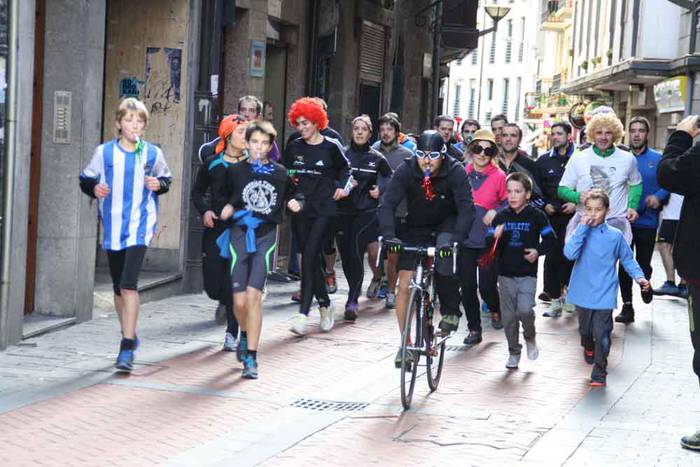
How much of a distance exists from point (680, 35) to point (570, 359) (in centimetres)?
2564

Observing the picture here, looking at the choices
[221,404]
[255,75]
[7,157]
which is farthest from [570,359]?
[255,75]

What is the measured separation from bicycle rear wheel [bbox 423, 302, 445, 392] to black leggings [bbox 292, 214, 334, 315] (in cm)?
229

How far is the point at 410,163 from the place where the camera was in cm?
966

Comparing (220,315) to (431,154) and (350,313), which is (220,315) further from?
(431,154)

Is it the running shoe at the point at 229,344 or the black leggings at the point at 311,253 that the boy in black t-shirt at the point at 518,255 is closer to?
the black leggings at the point at 311,253

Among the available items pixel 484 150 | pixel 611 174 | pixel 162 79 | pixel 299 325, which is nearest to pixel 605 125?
pixel 611 174

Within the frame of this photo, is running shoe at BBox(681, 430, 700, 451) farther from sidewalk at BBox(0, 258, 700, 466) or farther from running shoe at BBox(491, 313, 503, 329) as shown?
running shoe at BBox(491, 313, 503, 329)

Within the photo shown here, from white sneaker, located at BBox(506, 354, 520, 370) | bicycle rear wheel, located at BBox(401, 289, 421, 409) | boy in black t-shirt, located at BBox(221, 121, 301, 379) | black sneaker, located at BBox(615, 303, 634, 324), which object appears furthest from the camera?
black sneaker, located at BBox(615, 303, 634, 324)

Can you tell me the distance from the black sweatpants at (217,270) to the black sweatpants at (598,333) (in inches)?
101

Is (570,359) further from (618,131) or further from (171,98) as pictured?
(171,98)

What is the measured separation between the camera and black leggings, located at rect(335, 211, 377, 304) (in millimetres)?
13164

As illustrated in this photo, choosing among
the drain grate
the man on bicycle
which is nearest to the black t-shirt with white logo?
the man on bicycle

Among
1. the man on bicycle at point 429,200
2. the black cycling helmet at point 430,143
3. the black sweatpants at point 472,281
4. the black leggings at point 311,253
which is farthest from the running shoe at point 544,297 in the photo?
the black cycling helmet at point 430,143

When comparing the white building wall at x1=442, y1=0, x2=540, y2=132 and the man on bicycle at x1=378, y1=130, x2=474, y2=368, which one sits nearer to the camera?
the man on bicycle at x1=378, y1=130, x2=474, y2=368
